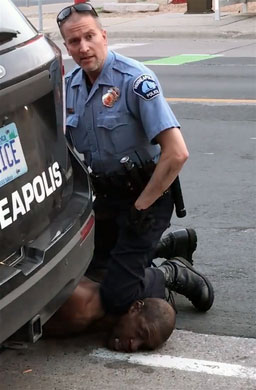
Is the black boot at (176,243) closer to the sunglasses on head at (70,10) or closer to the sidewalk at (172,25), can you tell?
the sunglasses on head at (70,10)

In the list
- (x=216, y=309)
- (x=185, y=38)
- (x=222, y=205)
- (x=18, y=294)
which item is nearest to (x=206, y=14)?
(x=185, y=38)

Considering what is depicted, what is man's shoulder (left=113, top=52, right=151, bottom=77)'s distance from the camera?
370cm

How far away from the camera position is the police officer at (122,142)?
3.62 metres

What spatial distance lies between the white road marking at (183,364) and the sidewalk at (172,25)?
552 inches

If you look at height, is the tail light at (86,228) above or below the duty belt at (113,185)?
above

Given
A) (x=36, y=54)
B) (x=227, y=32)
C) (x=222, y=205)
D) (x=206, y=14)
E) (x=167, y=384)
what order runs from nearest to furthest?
(x=36, y=54) → (x=167, y=384) → (x=222, y=205) → (x=227, y=32) → (x=206, y=14)

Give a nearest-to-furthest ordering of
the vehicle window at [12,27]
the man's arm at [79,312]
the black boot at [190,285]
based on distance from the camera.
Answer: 1. the vehicle window at [12,27]
2. the man's arm at [79,312]
3. the black boot at [190,285]

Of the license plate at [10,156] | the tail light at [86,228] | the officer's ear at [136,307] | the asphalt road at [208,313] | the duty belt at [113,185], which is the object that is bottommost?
the asphalt road at [208,313]

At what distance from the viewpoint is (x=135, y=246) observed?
12.4 ft

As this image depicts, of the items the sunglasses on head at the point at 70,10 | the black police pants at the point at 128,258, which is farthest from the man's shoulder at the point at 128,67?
the black police pants at the point at 128,258

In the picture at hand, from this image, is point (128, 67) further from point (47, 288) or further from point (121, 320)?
point (47, 288)

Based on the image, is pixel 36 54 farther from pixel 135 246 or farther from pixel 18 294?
pixel 135 246

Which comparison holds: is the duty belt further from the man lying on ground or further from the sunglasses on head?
the sunglasses on head

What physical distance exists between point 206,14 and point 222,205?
1547cm
